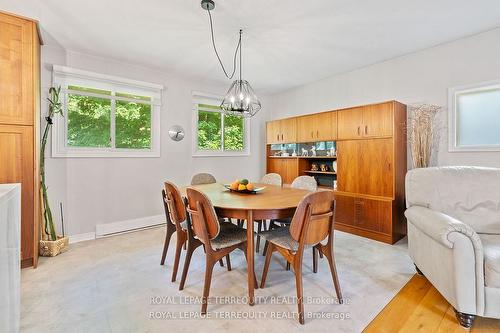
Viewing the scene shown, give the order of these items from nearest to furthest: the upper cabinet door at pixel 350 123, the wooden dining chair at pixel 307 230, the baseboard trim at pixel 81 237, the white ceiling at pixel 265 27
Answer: the wooden dining chair at pixel 307 230
the white ceiling at pixel 265 27
the baseboard trim at pixel 81 237
the upper cabinet door at pixel 350 123

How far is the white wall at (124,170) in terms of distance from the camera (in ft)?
10.6

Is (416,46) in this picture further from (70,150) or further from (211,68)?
(70,150)

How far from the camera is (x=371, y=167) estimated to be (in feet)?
11.3

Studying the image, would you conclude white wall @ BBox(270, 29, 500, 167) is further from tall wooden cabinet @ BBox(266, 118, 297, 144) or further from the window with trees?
the window with trees

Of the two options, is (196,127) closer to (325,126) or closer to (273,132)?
(273,132)

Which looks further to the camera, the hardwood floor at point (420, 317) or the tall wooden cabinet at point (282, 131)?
the tall wooden cabinet at point (282, 131)

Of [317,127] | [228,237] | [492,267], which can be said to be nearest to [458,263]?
[492,267]

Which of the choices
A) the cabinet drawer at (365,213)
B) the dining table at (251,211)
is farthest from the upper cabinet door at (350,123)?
the dining table at (251,211)

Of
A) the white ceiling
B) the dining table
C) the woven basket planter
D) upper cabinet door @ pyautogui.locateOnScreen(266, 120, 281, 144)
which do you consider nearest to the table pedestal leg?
the dining table

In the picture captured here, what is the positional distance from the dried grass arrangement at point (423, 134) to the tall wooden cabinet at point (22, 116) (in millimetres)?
4446

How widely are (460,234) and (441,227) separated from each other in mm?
116

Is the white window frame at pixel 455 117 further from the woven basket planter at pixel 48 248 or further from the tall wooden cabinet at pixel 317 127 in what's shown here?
the woven basket planter at pixel 48 248

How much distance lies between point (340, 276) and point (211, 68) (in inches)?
134

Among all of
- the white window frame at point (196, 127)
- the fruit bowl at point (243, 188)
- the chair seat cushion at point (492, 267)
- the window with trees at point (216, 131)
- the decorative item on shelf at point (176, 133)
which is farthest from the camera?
the window with trees at point (216, 131)
